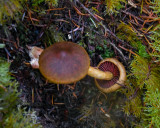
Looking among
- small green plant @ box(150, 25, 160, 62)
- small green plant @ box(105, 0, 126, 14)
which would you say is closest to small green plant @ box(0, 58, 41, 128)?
small green plant @ box(105, 0, 126, 14)

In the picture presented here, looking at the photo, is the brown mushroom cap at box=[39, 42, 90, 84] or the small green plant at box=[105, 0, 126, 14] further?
the small green plant at box=[105, 0, 126, 14]

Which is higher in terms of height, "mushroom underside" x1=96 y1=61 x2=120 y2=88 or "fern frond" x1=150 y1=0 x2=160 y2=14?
"fern frond" x1=150 y1=0 x2=160 y2=14

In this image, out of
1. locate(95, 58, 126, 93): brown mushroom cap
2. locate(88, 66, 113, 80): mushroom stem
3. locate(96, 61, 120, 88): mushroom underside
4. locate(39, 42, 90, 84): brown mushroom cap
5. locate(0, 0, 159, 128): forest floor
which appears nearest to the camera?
locate(39, 42, 90, 84): brown mushroom cap

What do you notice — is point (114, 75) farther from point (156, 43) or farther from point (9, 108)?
point (9, 108)

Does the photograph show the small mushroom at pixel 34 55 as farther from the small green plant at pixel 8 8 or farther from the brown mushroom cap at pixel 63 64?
the small green plant at pixel 8 8

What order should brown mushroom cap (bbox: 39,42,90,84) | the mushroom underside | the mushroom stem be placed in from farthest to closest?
the mushroom underside, the mushroom stem, brown mushroom cap (bbox: 39,42,90,84)

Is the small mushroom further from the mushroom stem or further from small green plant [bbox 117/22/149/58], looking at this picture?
small green plant [bbox 117/22/149/58]

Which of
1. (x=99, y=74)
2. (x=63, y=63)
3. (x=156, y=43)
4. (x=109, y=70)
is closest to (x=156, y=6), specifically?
(x=156, y=43)
